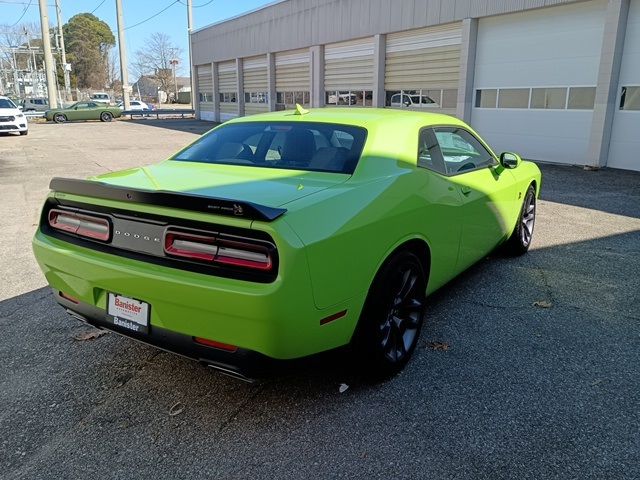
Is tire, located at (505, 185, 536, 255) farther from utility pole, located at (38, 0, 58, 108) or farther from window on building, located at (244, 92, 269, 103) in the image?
utility pole, located at (38, 0, 58, 108)

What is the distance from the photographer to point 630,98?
1227cm

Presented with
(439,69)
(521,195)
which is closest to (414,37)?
(439,69)

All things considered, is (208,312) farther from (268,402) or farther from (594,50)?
(594,50)

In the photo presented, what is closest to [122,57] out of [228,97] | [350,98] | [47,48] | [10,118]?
[47,48]

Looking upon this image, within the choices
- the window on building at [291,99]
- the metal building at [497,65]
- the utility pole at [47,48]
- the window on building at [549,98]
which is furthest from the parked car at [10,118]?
the window on building at [549,98]

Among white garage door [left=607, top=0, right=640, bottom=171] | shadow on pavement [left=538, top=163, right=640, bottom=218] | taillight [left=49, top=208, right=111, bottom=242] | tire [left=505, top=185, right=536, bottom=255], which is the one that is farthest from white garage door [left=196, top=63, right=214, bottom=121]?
taillight [left=49, top=208, right=111, bottom=242]

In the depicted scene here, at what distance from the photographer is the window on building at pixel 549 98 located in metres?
13.6

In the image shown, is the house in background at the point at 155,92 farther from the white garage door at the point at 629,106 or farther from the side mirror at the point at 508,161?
the side mirror at the point at 508,161

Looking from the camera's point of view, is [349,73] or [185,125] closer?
[349,73]

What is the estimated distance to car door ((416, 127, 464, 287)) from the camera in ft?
11.4

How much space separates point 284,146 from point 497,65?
525 inches

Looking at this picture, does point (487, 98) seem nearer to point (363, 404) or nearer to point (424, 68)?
point (424, 68)

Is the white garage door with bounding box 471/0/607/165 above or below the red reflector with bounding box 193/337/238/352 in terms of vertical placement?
above

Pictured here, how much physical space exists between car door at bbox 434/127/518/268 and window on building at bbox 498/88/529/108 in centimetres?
1071
